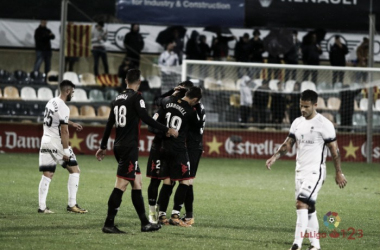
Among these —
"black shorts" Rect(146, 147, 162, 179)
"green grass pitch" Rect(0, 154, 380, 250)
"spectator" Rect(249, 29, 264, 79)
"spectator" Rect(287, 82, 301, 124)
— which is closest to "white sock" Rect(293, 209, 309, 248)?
"green grass pitch" Rect(0, 154, 380, 250)

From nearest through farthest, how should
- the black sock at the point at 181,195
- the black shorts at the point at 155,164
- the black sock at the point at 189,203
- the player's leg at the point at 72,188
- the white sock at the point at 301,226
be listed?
the white sock at the point at 301,226, the black sock at the point at 181,195, the black shorts at the point at 155,164, the black sock at the point at 189,203, the player's leg at the point at 72,188

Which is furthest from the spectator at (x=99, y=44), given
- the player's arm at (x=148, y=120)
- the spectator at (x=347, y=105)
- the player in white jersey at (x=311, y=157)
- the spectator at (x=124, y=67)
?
the player in white jersey at (x=311, y=157)

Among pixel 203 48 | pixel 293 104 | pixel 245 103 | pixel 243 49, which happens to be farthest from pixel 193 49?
pixel 293 104

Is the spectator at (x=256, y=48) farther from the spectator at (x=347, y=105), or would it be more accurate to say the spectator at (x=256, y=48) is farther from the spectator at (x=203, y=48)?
the spectator at (x=347, y=105)

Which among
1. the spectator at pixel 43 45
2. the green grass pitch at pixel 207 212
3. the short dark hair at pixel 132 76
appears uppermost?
the spectator at pixel 43 45

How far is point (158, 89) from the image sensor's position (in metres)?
23.5

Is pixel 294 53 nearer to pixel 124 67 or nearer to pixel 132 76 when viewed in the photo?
pixel 124 67

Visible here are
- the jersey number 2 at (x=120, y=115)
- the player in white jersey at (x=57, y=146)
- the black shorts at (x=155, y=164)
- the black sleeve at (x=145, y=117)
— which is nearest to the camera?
the black sleeve at (x=145, y=117)

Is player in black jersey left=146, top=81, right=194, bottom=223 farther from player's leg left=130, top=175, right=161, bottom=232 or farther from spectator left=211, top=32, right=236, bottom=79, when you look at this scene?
spectator left=211, top=32, right=236, bottom=79

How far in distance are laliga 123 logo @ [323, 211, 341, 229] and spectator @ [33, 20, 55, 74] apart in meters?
13.4

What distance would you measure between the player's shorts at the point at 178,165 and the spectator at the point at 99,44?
13379 millimetres

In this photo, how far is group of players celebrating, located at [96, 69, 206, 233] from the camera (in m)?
8.99

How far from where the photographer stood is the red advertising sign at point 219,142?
2148 centimetres

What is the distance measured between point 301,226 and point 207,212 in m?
3.68
